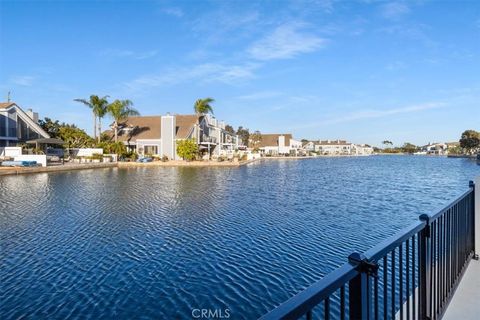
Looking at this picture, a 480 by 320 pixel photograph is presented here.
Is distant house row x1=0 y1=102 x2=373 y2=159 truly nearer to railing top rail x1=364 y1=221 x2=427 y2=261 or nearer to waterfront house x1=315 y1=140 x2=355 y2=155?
railing top rail x1=364 y1=221 x2=427 y2=261

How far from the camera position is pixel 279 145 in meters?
104

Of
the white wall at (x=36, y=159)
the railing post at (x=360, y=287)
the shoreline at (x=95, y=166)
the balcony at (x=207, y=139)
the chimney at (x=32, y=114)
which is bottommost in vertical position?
the shoreline at (x=95, y=166)

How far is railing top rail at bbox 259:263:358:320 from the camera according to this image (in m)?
1.34

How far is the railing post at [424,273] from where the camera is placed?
117 inches

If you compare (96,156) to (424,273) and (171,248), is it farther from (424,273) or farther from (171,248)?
(424,273)

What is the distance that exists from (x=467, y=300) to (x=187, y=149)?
44.9 meters

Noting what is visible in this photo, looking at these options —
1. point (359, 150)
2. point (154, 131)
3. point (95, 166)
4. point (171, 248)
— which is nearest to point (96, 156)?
point (95, 166)

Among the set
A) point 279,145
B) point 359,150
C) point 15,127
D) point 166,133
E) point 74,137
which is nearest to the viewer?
point 15,127

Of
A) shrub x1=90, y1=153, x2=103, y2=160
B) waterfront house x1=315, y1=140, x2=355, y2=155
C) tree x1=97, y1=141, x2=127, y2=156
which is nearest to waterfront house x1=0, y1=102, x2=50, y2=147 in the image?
shrub x1=90, y1=153, x2=103, y2=160

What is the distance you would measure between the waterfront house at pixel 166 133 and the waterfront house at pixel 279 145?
44380 mm

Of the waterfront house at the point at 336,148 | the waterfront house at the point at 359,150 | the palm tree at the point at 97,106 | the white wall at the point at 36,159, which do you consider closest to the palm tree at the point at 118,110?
the palm tree at the point at 97,106

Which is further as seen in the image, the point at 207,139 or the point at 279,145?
the point at 279,145

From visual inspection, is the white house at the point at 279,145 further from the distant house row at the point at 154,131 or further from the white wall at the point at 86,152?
the white wall at the point at 86,152

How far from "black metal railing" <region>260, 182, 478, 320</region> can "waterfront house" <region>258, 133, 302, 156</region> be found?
96010 mm
